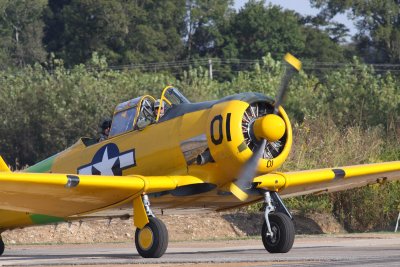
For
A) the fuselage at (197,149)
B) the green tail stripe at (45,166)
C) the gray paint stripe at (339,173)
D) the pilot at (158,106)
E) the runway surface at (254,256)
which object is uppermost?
the pilot at (158,106)

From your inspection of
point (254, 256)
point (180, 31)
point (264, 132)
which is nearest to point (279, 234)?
Result: point (254, 256)

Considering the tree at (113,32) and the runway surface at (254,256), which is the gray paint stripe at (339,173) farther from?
the tree at (113,32)

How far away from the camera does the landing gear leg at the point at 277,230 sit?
1342 cm

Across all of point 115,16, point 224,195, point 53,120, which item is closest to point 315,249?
point 224,195

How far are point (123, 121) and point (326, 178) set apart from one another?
315 cm

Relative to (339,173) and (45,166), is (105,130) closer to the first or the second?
(45,166)

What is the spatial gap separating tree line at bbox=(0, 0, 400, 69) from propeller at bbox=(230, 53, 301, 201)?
59970 millimetres

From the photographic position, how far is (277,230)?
13625 millimetres

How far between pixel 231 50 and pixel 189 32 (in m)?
8.07

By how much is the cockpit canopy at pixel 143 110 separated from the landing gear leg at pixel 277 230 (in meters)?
2.00

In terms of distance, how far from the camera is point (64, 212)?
14.8 m

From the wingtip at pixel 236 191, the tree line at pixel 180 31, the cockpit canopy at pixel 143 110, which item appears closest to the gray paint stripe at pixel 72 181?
the cockpit canopy at pixel 143 110

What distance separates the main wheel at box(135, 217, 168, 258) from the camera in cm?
1307

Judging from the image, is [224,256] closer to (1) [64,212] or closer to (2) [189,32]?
(1) [64,212]
